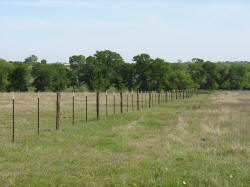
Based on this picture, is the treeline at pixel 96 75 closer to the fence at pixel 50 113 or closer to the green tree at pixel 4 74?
the green tree at pixel 4 74

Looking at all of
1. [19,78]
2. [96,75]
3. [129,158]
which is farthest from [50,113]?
[96,75]

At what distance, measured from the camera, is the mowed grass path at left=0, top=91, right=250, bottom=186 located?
6.54 m

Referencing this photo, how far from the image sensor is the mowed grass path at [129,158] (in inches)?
258

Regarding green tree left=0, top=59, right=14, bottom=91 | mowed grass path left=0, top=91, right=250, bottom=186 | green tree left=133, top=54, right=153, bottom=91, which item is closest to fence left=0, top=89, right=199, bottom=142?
mowed grass path left=0, top=91, right=250, bottom=186

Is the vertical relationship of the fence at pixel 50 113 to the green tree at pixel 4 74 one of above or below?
below

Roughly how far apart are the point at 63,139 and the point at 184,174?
559 centimetres

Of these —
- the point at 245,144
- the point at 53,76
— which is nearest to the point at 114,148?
the point at 245,144

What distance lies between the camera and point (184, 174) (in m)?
6.86

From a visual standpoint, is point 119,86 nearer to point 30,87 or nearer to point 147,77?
point 147,77

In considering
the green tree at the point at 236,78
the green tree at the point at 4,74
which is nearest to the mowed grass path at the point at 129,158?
the green tree at the point at 4,74

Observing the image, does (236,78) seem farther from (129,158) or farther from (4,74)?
(129,158)

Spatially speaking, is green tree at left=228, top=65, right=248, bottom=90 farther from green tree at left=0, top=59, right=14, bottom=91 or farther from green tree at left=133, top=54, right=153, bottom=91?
green tree at left=0, top=59, right=14, bottom=91

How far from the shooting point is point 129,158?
852 centimetres

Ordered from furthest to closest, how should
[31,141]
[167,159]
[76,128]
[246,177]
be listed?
[76,128]
[31,141]
[167,159]
[246,177]
